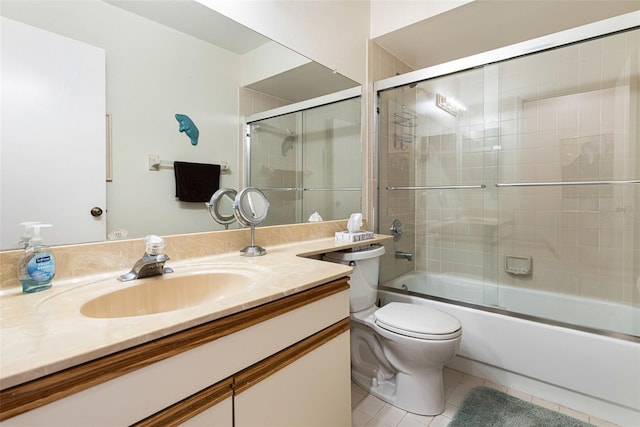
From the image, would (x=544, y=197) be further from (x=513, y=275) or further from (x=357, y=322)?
(x=357, y=322)

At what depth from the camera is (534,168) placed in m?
2.14

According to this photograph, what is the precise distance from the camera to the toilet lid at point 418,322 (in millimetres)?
1306

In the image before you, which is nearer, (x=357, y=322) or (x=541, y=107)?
(x=357, y=322)

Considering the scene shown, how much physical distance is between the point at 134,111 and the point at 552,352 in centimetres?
210

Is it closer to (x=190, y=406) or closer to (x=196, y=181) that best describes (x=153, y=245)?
(x=196, y=181)

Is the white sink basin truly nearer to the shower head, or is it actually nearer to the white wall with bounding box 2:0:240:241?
the white wall with bounding box 2:0:240:241

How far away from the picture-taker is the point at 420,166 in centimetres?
240

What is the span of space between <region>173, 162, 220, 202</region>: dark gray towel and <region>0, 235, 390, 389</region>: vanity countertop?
293 millimetres

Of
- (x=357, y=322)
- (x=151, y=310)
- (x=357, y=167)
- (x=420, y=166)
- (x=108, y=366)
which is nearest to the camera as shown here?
(x=108, y=366)

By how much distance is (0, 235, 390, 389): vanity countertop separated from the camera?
0.45 m

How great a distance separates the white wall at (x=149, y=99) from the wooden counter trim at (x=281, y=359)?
0.63 m

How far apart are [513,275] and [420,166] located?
1029 mm

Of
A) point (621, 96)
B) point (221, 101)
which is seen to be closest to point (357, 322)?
point (221, 101)

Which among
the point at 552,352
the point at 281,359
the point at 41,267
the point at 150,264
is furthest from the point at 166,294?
the point at 552,352
